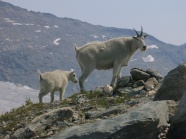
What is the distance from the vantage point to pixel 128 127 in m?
7.33

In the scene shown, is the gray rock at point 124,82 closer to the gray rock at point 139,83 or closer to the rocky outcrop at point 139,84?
the rocky outcrop at point 139,84

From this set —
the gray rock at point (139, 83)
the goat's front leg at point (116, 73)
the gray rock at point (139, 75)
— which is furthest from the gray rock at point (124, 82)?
the goat's front leg at point (116, 73)

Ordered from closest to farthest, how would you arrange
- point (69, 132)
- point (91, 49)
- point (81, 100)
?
point (69, 132) → point (81, 100) → point (91, 49)

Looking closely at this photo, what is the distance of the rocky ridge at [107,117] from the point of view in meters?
7.41

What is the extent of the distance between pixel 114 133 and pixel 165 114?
1341 millimetres

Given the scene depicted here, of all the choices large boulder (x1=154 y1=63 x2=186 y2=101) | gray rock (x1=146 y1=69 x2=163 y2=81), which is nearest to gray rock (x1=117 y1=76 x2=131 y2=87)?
gray rock (x1=146 y1=69 x2=163 y2=81)

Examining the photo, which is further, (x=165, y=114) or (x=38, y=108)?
(x=38, y=108)

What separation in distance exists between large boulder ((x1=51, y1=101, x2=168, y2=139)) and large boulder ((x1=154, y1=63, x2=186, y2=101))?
232 centimetres

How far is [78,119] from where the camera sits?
10641 millimetres

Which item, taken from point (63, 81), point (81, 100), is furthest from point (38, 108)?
point (63, 81)

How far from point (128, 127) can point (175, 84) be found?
3196 mm

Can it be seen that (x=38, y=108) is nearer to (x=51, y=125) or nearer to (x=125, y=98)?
(x=125, y=98)

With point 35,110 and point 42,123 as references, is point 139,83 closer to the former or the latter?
point 35,110

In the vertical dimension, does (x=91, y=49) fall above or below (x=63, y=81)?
above
